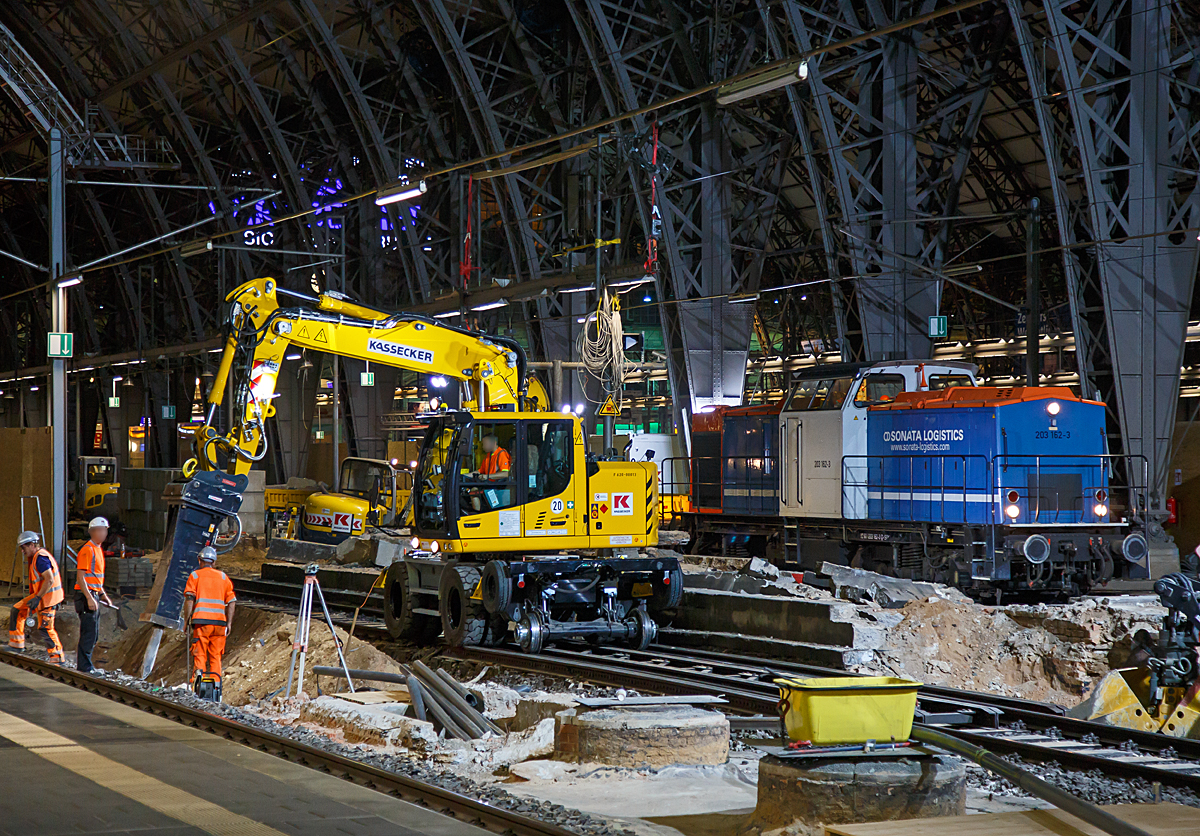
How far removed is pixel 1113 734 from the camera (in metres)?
9.19

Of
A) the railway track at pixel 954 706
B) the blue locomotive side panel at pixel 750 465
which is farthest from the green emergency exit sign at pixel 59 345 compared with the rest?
the blue locomotive side panel at pixel 750 465

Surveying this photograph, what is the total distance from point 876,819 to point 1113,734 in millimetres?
3598

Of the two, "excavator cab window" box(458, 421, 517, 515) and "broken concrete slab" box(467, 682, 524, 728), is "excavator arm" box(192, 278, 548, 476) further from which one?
"broken concrete slab" box(467, 682, 524, 728)

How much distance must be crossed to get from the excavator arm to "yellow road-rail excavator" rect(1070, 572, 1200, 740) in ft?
25.6

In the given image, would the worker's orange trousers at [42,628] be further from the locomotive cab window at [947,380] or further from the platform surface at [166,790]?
the locomotive cab window at [947,380]

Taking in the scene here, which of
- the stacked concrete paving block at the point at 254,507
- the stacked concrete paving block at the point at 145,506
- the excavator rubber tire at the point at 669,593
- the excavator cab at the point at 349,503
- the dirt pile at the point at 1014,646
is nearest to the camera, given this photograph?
the dirt pile at the point at 1014,646

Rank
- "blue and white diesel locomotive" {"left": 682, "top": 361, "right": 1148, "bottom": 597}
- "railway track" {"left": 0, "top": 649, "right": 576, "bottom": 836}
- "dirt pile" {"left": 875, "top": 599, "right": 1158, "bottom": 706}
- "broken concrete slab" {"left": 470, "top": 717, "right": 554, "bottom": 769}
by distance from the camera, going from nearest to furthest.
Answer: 1. "railway track" {"left": 0, "top": 649, "right": 576, "bottom": 836}
2. "broken concrete slab" {"left": 470, "top": 717, "right": 554, "bottom": 769}
3. "dirt pile" {"left": 875, "top": 599, "right": 1158, "bottom": 706}
4. "blue and white diesel locomotive" {"left": 682, "top": 361, "right": 1148, "bottom": 597}

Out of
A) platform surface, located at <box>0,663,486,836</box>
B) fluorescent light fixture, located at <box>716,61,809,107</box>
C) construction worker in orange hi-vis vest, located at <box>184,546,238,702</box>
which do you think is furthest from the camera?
fluorescent light fixture, located at <box>716,61,809,107</box>

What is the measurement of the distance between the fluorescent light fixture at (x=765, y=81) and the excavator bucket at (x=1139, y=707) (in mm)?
7182

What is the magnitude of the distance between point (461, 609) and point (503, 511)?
4.08 feet

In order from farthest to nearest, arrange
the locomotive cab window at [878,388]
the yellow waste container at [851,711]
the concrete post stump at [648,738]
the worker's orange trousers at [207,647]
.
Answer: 1. the locomotive cab window at [878,388]
2. the worker's orange trousers at [207,647]
3. the concrete post stump at [648,738]
4. the yellow waste container at [851,711]

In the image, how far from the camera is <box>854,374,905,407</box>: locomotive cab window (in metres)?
17.6

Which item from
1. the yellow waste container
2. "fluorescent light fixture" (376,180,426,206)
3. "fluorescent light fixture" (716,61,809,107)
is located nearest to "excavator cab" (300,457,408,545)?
"fluorescent light fixture" (376,180,426,206)

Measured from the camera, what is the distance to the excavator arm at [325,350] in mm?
13891
